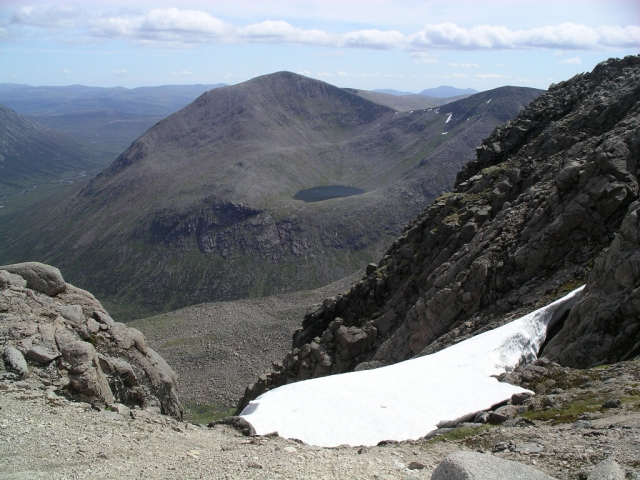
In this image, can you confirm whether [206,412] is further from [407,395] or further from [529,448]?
[529,448]

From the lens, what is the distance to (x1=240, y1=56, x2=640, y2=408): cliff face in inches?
1024

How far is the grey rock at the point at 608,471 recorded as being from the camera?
11.6 metres

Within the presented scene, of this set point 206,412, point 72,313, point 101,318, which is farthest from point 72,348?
point 206,412

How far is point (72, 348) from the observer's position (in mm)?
20609

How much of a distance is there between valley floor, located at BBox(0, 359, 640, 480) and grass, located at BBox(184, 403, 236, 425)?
54472 millimetres

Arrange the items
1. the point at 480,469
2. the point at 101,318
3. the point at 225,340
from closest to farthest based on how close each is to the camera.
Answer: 1. the point at 480,469
2. the point at 101,318
3. the point at 225,340

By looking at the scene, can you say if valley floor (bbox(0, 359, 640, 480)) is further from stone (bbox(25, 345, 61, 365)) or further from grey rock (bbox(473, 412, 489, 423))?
stone (bbox(25, 345, 61, 365))

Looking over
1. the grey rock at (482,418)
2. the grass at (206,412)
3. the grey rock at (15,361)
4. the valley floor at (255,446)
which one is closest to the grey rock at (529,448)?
the valley floor at (255,446)

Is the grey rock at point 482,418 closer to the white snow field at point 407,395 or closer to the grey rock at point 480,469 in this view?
the white snow field at point 407,395

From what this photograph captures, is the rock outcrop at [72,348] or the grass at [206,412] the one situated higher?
the rock outcrop at [72,348]

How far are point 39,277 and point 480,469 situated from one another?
73.5 feet

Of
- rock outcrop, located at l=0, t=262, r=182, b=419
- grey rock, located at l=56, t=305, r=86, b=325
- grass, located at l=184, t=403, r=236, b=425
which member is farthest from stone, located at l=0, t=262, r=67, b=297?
grass, located at l=184, t=403, r=236, b=425

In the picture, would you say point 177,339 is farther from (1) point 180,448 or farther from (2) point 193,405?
(1) point 180,448

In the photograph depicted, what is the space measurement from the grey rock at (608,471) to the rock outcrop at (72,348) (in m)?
16.7
